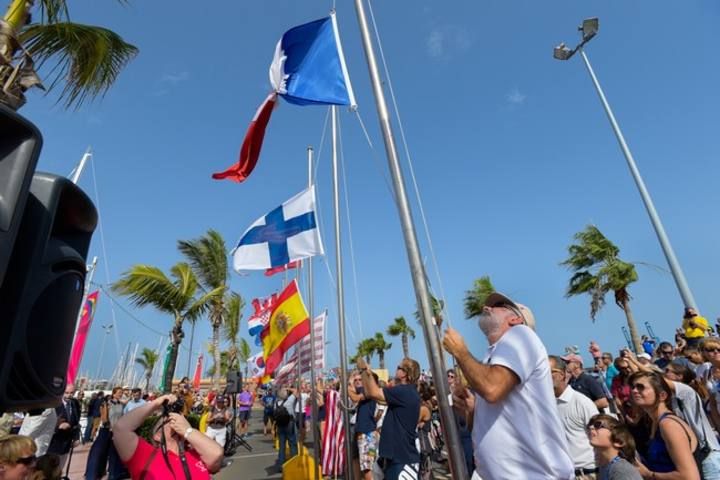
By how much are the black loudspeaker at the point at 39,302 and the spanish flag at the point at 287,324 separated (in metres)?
7.45

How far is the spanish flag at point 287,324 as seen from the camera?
28.8ft

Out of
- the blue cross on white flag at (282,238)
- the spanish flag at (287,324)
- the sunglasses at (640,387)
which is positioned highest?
the blue cross on white flag at (282,238)

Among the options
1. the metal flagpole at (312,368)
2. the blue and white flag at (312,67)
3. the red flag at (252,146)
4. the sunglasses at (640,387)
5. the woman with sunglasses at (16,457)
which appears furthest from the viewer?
the metal flagpole at (312,368)

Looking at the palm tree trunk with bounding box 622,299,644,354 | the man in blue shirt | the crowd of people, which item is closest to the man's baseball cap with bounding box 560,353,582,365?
the crowd of people

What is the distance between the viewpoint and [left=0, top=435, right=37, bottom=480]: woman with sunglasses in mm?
2893

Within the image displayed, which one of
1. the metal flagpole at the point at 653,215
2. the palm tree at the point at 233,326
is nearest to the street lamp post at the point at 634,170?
the metal flagpole at the point at 653,215

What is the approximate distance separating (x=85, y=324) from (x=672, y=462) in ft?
45.0

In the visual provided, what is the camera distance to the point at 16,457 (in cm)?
295

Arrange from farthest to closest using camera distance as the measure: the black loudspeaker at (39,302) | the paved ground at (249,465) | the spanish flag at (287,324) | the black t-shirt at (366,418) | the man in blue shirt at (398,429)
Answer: the paved ground at (249,465) → the spanish flag at (287,324) → the black t-shirt at (366,418) → the man in blue shirt at (398,429) → the black loudspeaker at (39,302)

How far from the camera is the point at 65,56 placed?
4352 mm

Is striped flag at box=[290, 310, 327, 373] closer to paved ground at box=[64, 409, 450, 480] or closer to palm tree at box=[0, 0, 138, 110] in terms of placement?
paved ground at box=[64, 409, 450, 480]

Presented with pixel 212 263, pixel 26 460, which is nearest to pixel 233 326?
pixel 212 263

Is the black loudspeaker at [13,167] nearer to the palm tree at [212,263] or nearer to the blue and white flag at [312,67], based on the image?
the blue and white flag at [312,67]

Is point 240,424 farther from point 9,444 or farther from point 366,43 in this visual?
point 366,43
